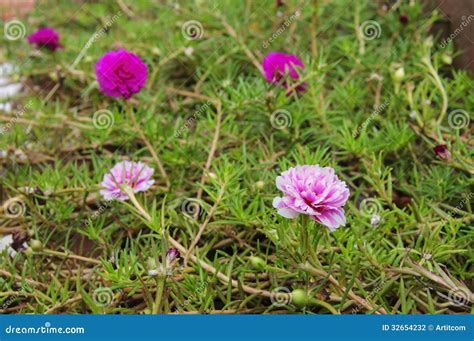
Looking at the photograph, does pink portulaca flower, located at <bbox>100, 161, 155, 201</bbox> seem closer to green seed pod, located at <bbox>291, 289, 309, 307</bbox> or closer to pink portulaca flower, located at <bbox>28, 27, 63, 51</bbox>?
green seed pod, located at <bbox>291, 289, 309, 307</bbox>

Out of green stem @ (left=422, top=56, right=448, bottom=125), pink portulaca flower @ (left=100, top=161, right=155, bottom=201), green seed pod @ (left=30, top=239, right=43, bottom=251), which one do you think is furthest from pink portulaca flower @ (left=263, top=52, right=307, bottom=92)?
green seed pod @ (left=30, top=239, right=43, bottom=251)

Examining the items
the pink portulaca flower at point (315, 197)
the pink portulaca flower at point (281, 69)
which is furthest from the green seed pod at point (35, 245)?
the pink portulaca flower at point (281, 69)

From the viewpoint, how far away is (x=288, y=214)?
1.10m

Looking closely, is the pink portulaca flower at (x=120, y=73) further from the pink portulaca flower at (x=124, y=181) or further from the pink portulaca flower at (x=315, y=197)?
the pink portulaca flower at (x=315, y=197)

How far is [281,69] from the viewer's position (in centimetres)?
170

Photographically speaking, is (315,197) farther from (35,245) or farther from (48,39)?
(48,39)

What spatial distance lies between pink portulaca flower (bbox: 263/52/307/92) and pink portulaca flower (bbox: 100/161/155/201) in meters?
0.45

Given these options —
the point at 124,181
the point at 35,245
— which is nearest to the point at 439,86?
the point at 124,181

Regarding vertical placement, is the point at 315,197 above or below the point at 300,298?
above

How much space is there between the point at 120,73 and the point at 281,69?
437 millimetres

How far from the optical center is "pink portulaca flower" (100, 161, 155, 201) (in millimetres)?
1342

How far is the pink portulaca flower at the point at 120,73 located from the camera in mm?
1523

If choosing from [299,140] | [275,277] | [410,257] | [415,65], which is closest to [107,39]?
[299,140]

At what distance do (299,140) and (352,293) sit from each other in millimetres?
554
